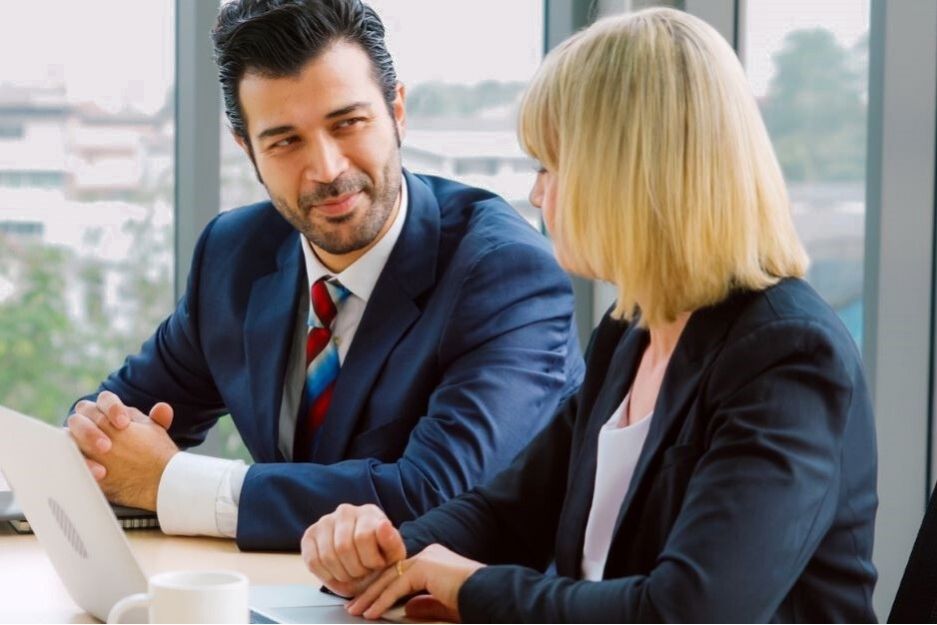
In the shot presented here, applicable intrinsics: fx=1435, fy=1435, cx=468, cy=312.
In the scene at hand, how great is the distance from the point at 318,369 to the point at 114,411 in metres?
0.34

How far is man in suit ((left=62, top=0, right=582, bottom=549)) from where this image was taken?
2.13 meters

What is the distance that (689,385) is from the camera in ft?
5.25

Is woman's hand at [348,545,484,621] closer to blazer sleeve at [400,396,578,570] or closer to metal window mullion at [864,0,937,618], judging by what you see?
blazer sleeve at [400,396,578,570]

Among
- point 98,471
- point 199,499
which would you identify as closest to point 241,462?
point 199,499

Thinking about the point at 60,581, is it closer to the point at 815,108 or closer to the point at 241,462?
the point at 241,462

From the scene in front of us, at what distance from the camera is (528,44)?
3.48 meters

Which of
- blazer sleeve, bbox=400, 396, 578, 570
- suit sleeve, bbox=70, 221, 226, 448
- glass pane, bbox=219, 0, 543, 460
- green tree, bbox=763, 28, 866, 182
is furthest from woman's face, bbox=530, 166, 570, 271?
green tree, bbox=763, 28, 866, 182

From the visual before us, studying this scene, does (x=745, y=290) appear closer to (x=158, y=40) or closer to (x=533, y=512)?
(x=533, y=512)

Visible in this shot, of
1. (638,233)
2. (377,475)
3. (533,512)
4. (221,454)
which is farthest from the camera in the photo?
(221,454)

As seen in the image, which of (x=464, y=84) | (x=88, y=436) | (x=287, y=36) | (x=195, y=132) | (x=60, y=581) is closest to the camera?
(x=60, y=581)

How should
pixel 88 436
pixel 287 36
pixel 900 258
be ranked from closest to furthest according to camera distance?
pixel 88 436 < pixel 287 36 < pixel 900 258

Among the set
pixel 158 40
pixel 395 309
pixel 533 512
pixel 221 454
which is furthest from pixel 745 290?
pixel 158 40

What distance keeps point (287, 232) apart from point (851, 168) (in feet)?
4.94

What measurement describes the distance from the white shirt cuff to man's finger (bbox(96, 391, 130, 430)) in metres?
0.12
